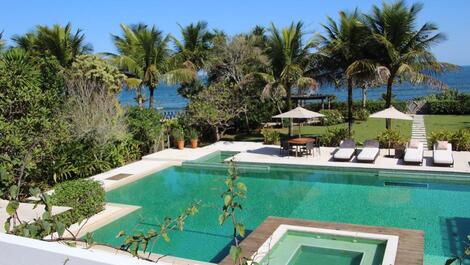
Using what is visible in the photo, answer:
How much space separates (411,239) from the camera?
8.09 m

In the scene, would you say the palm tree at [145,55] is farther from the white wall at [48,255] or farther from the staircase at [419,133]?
the white wall at [48,255]

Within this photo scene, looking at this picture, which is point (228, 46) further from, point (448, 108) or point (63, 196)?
point (448, 108)

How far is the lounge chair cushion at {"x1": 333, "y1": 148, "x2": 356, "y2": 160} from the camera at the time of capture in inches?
642

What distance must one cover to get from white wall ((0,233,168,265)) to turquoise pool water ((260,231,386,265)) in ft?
18.4

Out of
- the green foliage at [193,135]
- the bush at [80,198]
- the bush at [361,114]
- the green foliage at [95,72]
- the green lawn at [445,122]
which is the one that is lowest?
the bush at [80,198]

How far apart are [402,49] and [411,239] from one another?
43.8ft

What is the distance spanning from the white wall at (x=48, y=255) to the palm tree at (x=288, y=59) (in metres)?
18.6

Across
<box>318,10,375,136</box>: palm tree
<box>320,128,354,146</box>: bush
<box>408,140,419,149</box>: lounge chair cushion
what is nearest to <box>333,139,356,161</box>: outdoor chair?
<box>408,140,419,149</box>: lounge chair cushion

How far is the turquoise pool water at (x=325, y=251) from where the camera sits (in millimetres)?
7793

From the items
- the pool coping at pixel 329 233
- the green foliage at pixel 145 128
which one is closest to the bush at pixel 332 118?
the green foliage at pixel 145 128

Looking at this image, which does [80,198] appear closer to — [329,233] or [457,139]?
[329,233]

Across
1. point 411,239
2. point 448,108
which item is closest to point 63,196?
point 411,239

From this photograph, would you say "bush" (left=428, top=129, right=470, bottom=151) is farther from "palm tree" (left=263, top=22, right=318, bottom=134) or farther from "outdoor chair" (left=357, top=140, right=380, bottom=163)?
"palm tree" (left=263, top=22, right=318, bottom=134)

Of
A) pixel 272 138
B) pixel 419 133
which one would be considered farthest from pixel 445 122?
pixel 272 138
